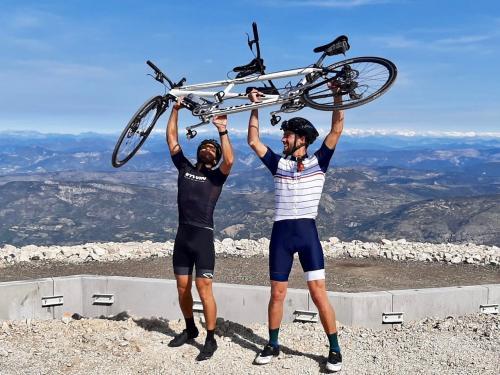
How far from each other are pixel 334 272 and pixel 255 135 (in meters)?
6.26

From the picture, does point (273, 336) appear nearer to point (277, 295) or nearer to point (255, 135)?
point (277, 295)

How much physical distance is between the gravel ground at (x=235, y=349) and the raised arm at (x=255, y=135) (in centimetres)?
234

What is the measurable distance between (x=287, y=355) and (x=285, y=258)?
1.21 metres

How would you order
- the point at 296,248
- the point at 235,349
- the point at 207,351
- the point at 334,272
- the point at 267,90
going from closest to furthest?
1. the point at 296,248
2. the point at 207,351
3. the point at 235,349
4. the point at 267,90
5. the point at 334,272

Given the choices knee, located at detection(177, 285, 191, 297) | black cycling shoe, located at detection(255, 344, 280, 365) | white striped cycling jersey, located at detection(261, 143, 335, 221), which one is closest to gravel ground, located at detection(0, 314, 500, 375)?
black cycling shoe, located at detection(255, 344, 280, 365)

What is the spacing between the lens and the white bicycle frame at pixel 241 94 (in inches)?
265

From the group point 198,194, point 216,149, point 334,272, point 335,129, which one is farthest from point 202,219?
point 334,272

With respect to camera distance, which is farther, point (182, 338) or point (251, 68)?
point (251, 68)

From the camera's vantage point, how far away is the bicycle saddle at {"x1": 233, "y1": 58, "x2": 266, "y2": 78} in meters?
7.21

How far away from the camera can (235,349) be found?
21.5 feet

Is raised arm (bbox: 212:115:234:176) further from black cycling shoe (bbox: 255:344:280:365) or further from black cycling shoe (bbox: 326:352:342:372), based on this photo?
black cycling shoe (bbox: 326:352:342:372)

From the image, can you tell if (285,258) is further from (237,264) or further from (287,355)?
(237,264)

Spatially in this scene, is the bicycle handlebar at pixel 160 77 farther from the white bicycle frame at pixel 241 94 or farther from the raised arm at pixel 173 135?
the raised arm at pixel 173 135

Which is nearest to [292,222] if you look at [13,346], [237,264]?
[13,346]
